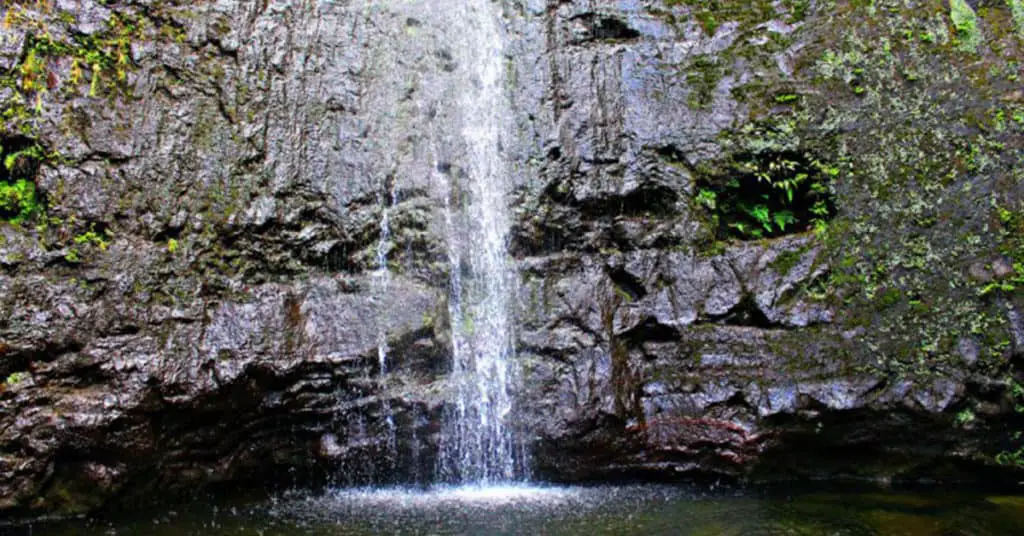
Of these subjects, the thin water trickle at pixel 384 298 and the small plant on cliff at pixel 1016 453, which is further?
the thin water trickle at pixel 384 298

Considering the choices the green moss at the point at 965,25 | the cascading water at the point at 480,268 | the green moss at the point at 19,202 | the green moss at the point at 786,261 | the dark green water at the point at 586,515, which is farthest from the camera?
the green moss at the point at 965,25

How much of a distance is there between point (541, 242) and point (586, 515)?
255 cm

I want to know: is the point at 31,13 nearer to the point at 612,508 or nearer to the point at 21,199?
the point at 21,199

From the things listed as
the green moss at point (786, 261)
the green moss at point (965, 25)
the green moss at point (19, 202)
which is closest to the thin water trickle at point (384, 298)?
the green moss at point (19, 202)

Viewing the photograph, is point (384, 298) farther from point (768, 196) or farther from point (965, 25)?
point (965, 25)

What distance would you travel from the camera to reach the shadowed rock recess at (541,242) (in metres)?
5.07

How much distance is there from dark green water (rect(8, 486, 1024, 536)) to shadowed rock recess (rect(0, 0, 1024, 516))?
347 mm

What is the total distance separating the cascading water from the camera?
5473 millimetres

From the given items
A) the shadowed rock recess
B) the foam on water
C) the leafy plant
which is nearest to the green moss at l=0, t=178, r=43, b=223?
the shadowed rock recess

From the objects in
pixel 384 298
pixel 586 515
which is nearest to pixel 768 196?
pixel 586 515

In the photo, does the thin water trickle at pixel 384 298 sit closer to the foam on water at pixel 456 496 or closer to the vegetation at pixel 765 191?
the foam on water at pixel 456 496

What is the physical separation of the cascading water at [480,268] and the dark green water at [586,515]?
0.36 meters

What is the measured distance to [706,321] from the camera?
577 cm

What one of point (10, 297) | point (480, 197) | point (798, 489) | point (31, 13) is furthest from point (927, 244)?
point (31, 13)
